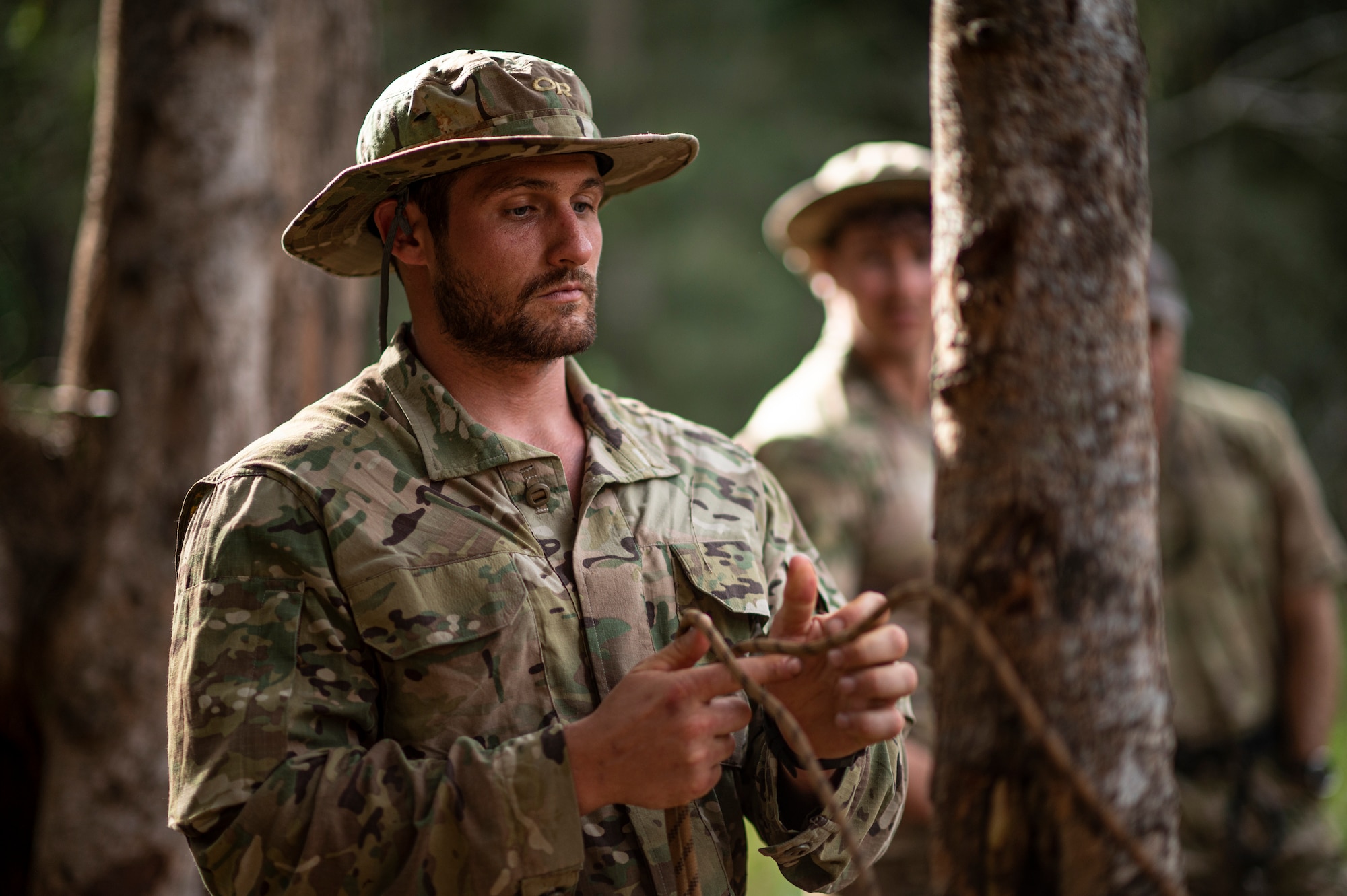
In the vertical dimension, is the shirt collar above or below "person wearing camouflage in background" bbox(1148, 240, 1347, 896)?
above

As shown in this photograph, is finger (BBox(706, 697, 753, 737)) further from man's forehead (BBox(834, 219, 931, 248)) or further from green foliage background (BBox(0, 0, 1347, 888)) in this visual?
green foliage background (BBox(0, 0, 1347, 888))

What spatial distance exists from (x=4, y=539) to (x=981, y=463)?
10.6 ft

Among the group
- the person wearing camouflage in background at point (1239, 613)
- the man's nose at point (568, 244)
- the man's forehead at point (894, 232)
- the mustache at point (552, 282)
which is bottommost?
the person wearing camouflage in background at point (1239, 613)

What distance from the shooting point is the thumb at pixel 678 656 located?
67.2 inches

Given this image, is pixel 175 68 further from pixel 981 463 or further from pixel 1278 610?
pixel 1278 610

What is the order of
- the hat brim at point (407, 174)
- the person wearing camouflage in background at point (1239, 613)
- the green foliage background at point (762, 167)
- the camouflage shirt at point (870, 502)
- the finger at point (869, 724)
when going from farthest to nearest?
the green foliage background at point (762, 167), the person wearing camouflage in background at point (1239, 613), the camouflage shirt at point (870, 502), the hat brim at point (407, 174), the finger at point (869, 724)

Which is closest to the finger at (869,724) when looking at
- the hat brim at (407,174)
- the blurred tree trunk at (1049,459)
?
the blurred tree trunk at (1049,459)

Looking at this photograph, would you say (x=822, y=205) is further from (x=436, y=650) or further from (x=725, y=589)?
(x=436, y=650)

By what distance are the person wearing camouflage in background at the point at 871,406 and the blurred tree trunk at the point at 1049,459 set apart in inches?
63.4

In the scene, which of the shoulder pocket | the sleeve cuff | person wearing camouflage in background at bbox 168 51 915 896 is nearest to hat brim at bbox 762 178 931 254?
person wearing camouflage in background at bbox 168 51 915 896

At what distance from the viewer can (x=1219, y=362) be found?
11.4 m

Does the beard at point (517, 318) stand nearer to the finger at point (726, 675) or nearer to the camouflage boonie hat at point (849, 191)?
Answer: the finger at point (726, 675)

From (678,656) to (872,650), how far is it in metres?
0.27

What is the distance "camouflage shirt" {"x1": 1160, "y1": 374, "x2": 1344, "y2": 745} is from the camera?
167 inches
